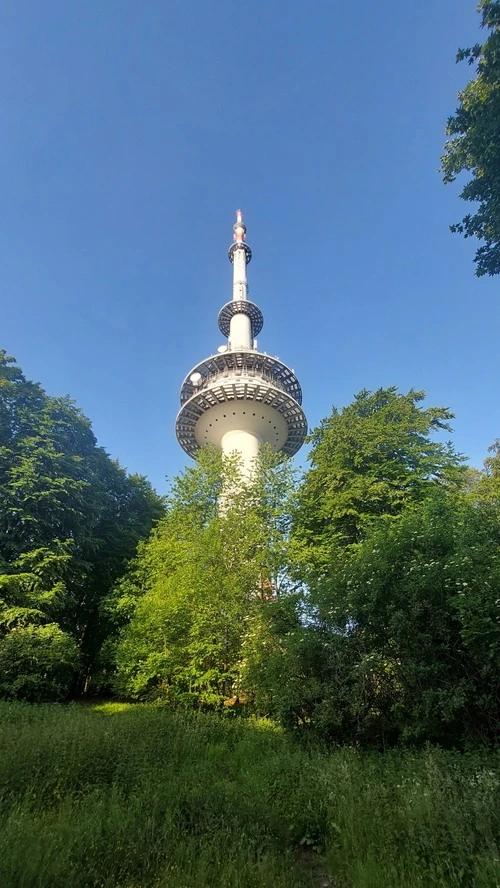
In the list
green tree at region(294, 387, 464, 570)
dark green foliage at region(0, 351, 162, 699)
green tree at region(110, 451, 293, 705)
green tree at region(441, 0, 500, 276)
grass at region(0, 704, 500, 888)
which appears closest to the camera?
grass at region(0, 704, 500, 888)

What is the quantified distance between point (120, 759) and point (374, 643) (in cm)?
589

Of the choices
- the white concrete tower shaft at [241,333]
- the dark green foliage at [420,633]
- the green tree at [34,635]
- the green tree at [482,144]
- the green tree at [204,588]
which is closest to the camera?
the dark green foliage at [420,633]

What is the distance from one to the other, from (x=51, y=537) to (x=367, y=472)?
1506 cm

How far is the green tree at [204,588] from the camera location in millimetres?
14719

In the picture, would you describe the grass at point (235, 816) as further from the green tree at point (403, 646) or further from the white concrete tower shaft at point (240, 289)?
the white concrete tower shaft at point (240, 289)

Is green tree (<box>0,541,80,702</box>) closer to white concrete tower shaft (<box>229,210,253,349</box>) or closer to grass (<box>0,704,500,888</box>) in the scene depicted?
grass (<box>0,704,500,888</box>)

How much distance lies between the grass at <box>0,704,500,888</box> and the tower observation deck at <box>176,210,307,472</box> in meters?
20.7

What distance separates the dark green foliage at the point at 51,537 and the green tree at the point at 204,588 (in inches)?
105

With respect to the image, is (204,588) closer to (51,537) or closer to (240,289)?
(51,537)

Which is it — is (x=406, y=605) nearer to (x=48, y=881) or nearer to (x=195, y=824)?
(x=195, y=824)

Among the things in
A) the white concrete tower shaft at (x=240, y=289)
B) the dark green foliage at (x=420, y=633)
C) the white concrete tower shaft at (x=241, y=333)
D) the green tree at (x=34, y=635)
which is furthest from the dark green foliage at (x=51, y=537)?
the white concrete tower shaft at (x=240, y=289)

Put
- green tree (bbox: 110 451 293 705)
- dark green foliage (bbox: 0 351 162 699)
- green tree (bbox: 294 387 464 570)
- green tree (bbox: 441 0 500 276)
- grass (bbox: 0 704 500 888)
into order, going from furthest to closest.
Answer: green tree (bbox: 294 387 464 570) < dark green foliage (bbox: 0 351 162 699) < green tree (bbox: 110 451 293 705) < green tree (bbox: 441 0 500 276) < grass (bbox: 0 704 500 888)

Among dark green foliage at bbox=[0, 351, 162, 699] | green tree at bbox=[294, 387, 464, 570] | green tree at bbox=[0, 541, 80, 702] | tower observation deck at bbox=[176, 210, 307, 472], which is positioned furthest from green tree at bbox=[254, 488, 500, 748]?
tower observation deck at bbox=[176, 210, 307, 472]

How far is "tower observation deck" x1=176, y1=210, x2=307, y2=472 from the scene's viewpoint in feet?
104
